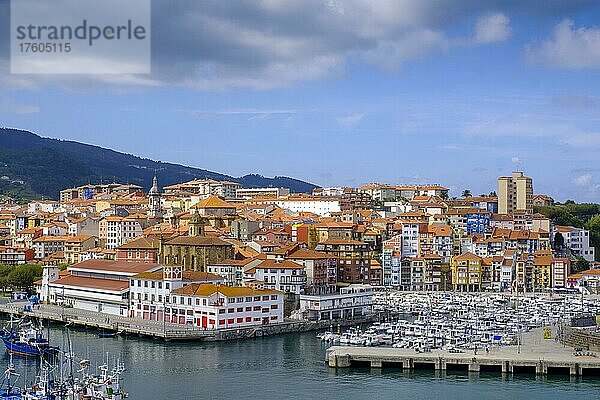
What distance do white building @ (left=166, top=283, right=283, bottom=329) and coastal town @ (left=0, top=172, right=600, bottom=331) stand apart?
30mm

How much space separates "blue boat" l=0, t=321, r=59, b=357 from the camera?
64.6 ft

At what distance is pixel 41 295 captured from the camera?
29438 millimetres

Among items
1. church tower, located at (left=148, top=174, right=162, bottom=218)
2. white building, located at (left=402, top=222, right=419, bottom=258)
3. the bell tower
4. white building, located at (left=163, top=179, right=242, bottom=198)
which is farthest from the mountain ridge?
the bell tower

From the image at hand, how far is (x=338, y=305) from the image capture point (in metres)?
26.5

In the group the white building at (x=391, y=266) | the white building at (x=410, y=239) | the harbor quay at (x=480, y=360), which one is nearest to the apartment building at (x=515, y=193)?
the white building at (x=410, y=239)

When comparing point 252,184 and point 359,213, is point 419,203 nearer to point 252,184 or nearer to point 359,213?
point 359,213

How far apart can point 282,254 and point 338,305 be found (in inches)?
150

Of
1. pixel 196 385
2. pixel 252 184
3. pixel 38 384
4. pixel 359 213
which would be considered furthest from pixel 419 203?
pixel 252 184

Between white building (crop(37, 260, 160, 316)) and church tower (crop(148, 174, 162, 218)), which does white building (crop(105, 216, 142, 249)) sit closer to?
church tower (crop(148, 174, 162, 218))

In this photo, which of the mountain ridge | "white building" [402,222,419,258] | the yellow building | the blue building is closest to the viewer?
the yellow building

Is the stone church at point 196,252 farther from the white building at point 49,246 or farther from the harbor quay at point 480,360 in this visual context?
the harbor quay at point 480,360

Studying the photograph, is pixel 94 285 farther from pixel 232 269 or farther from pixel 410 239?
pixel 410 239

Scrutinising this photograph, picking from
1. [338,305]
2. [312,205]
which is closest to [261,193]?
[312,205]

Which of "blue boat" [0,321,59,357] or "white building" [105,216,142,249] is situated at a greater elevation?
"white building" [105,216,142,249]
